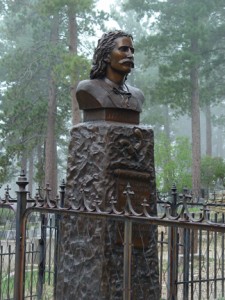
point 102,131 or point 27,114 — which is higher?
point 27,114

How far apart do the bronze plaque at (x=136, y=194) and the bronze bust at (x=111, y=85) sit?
0.61m

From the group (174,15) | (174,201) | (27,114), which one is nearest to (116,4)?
(174,15)

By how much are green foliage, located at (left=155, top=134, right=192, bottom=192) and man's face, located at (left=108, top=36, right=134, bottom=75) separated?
52.2ft

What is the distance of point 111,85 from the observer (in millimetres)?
5562

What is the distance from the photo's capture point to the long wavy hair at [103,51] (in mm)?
5539

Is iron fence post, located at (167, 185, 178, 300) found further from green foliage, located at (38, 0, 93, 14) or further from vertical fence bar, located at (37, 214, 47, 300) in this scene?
green foliage, located at (38, 0, 93, 14)

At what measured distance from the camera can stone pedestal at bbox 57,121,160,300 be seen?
5.18 m

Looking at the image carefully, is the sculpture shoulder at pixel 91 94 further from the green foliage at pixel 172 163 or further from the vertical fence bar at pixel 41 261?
the green foliage at pixel 172 163

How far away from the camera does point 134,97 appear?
5.71 metres

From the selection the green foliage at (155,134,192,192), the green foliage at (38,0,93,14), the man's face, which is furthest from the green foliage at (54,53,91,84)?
the man's face

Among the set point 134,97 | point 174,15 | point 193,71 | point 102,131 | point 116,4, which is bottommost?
point 102,131

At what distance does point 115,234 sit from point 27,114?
52.4ft

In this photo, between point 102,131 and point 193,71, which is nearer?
point 102,131

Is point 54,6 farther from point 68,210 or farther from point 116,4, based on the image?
point 116,4
